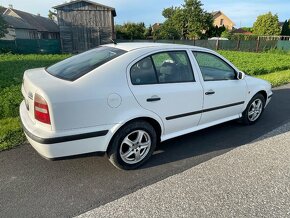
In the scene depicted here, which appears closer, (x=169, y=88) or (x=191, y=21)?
(x=169, y=88)

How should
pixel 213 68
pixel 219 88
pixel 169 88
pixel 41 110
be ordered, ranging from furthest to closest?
pixel 213 68
pixel 219 88
pixel 169 88
pixel 41 110

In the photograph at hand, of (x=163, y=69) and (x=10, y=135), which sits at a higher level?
(x=163, y=69)

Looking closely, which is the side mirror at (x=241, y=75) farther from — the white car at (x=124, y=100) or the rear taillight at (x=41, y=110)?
the rear taillight at (x=41, y=110)

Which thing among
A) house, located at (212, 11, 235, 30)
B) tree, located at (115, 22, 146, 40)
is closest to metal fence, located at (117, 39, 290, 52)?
tree, located at (115, 22, 146, 40)

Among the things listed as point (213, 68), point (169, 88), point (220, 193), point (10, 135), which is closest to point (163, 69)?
point (169, 88)

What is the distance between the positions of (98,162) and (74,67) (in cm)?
131

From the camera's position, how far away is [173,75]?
3.40 m

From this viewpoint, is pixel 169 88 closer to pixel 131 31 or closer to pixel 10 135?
pixel 10 135

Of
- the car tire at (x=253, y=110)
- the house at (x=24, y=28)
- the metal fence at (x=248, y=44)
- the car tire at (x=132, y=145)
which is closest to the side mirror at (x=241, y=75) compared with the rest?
the car tire at (x=253, y=110)

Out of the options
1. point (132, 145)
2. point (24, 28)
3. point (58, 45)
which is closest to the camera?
point (132, 145)

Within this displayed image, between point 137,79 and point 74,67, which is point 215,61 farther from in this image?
point 74,67

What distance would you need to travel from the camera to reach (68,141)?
8.55ft

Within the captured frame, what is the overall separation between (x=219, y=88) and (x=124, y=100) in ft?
5.73

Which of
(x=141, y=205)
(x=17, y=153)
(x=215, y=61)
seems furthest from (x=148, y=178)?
(x=215, y=61)
